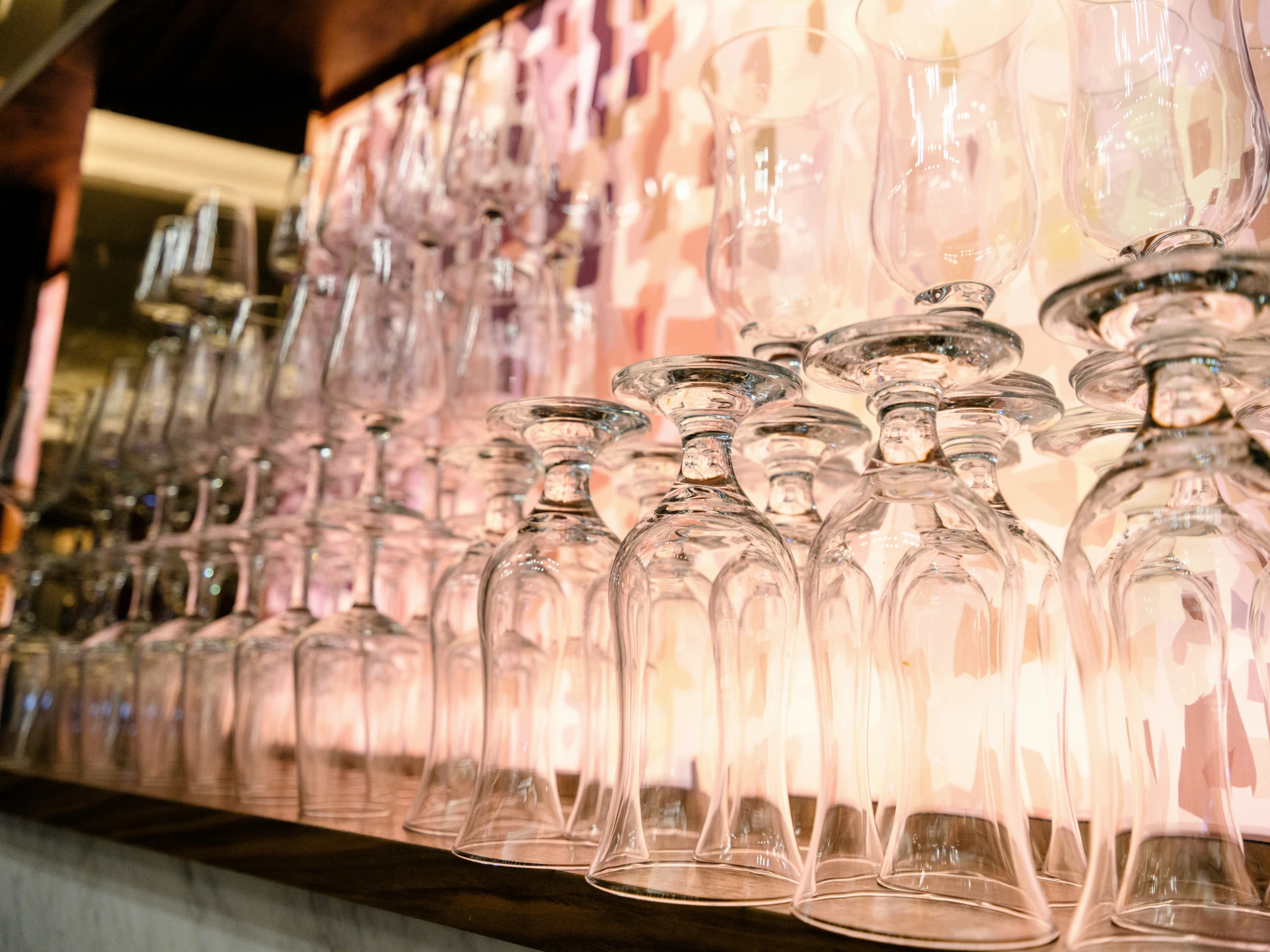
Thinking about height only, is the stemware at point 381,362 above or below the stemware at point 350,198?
below

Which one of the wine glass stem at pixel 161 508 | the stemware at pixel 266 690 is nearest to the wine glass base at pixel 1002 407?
the stemware at pixel 266 690

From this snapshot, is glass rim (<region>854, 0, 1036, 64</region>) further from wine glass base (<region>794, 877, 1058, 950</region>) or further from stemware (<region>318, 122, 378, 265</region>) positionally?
stemware (<region>318, 122, 378, 265</region>)

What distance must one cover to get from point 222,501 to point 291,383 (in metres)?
0.54

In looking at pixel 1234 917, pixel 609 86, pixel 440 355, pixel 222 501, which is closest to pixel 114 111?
pixel 222 501

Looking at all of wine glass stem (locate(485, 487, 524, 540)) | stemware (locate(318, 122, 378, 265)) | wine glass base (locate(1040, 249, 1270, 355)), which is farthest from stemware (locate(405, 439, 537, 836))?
stemware (locate(318, 122, 378, 265))

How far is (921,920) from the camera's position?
42 cm

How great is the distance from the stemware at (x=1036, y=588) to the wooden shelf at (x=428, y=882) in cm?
18

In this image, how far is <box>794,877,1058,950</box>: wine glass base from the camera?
1.32ft

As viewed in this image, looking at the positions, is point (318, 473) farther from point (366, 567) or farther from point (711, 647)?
point (711, 647)

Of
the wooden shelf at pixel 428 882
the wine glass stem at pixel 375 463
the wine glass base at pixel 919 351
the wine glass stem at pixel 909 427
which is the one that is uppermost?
the wine glass stem at pixel 375 463

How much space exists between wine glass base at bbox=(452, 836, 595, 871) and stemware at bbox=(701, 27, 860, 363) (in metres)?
0.36

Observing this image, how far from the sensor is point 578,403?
2.09 ft

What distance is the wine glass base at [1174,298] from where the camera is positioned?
0.38m

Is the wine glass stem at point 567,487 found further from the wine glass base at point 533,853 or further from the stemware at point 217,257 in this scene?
the stemware at point 217,257
